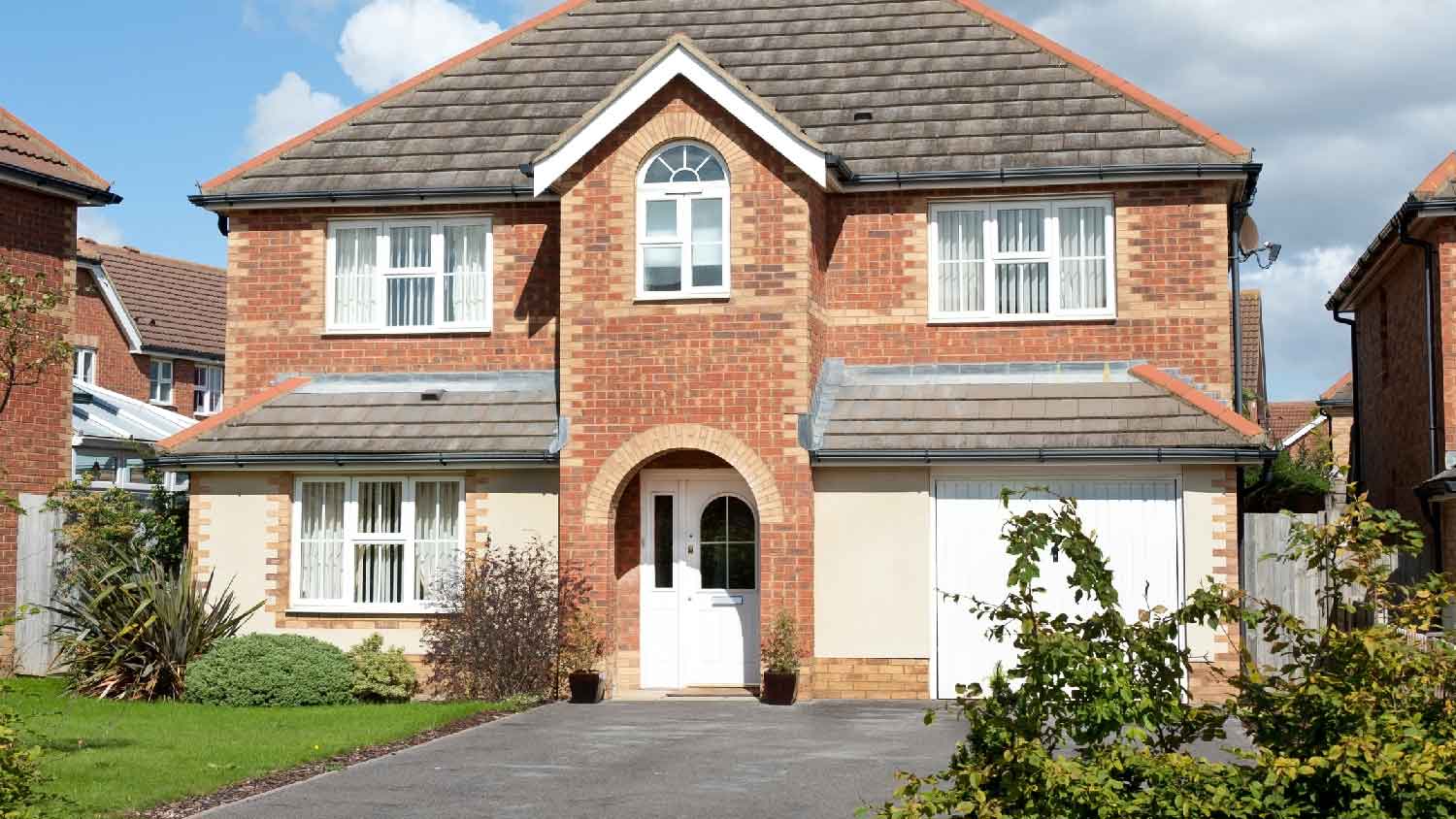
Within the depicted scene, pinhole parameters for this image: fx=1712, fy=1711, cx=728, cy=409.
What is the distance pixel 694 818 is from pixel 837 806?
101cm

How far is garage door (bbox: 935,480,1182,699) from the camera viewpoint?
17719mm

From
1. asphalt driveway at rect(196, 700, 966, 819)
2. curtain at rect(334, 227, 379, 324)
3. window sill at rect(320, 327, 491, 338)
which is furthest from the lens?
curtain at rect(334, 227, 379, 324)

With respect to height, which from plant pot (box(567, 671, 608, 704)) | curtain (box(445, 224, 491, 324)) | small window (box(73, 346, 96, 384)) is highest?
small window (box(73, 346, 96, 384))

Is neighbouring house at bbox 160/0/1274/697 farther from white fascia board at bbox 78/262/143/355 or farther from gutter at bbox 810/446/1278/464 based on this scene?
white fascia board at bbox 78/262/143/355

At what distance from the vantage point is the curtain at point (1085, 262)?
62.6 ft

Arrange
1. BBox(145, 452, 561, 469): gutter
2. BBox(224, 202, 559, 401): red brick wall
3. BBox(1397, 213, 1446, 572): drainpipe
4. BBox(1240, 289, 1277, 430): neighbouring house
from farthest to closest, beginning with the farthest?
BBox(1240, 289, 1277, 430): neighbouring house → BBox(224, 202, 559, 401): red brick wall → BBox(1397, 213, 1446, 572): drainpipe → BBox(145, 452, 561, 469): gutter

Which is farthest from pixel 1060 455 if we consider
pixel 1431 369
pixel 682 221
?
pixel 1431 369

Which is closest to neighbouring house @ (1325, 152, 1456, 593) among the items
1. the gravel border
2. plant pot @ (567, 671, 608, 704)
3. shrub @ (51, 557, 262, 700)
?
plant pot @ (567, 671, 608, 704)

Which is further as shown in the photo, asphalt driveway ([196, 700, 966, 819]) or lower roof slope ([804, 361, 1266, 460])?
lower roof slope ([804, 361, 1266, 460])

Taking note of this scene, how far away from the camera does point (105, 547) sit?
19.8m

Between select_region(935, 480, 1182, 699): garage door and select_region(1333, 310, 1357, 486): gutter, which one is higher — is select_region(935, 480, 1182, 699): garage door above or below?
below

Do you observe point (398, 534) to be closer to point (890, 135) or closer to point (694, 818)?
point (890, 135)

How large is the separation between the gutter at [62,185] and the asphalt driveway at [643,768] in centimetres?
941

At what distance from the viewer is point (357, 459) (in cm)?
1869
